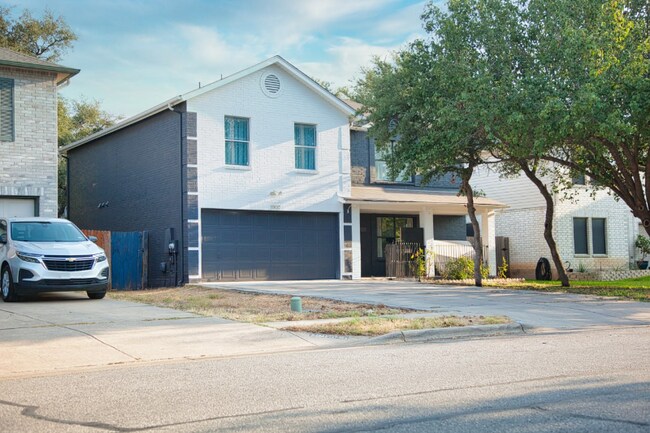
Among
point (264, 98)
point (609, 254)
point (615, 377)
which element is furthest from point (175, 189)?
point (609, 254)

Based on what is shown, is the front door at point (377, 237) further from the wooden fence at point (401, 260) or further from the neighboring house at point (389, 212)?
the wooden fence at point (401, 260)

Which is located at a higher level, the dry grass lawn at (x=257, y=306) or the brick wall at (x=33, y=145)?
the brick wall at (x=33, y=145)

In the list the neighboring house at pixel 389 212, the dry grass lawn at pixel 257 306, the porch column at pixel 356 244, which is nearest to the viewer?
the dry grass lawn at pixel 257 306

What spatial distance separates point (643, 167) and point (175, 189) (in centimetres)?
1436

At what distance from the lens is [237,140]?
24.0 metres

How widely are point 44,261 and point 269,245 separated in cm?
947

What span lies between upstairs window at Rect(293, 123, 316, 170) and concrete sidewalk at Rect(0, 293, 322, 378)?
38.8 ft

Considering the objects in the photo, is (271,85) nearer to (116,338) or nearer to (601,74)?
(601,74)

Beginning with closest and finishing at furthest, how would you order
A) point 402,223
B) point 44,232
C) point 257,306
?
1. point 257,306
2. point 44,232
3. point 402,223

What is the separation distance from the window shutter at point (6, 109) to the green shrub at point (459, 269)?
15.0 metres

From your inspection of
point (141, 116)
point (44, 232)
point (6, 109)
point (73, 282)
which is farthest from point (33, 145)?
point (73, 282)

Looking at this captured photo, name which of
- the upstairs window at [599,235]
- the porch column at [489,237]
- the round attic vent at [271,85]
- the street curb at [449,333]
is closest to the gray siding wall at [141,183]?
the round attic vent at [271,85]

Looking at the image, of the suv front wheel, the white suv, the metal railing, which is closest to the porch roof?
the metal railing

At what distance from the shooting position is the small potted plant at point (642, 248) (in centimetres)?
3380
